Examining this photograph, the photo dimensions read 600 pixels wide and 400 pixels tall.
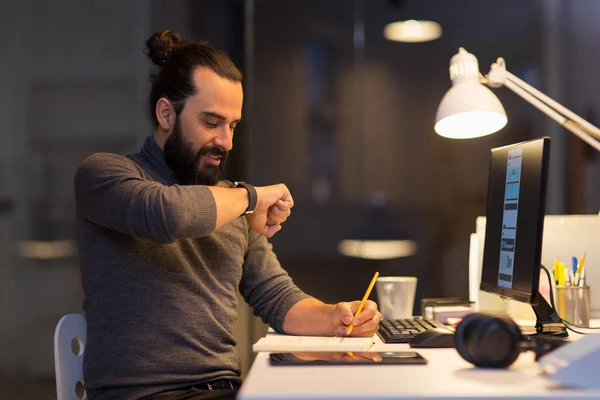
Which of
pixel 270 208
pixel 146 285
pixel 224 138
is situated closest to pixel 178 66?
pixel 224 138

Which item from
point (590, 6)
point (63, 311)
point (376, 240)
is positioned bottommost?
point (63, 311)

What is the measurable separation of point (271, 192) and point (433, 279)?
1.55 m

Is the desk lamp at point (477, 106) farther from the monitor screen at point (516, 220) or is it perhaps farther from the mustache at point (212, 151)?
the mustache at point (212, 151)

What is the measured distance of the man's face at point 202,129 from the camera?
192cm

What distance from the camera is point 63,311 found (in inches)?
125

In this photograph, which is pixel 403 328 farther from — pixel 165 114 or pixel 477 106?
pixel 165 114

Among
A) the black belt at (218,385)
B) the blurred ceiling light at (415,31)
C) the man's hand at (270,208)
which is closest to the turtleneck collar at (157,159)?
the man's hand at (270,208)

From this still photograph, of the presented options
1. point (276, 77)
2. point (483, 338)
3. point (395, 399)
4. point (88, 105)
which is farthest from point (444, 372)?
point (88, 105)

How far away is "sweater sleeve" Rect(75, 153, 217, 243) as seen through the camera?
1562mm

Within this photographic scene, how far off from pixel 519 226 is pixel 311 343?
51cm

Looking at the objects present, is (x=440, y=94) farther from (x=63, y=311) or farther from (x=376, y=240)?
(x=63, y=311)

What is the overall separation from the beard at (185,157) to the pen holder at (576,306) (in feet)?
3.11

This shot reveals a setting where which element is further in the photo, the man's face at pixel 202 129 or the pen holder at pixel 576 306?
the man's face at pixel 202 129

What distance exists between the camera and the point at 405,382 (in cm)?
110
